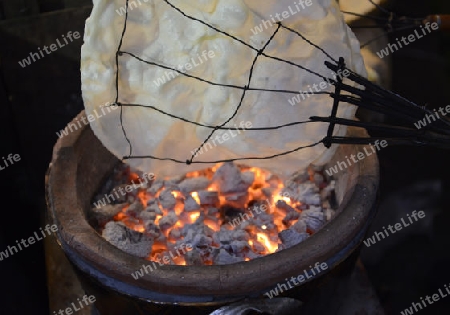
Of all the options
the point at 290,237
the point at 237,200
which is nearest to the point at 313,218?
the point at 290,237

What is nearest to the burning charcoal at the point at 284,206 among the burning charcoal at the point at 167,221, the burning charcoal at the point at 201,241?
the burning charcoal at the point at 201,241

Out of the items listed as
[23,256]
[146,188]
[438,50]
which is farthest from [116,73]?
[438,50]

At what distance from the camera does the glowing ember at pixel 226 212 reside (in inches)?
94.7

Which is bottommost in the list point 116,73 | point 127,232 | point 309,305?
point 309,305

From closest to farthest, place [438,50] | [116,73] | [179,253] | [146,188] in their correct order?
[116,73] → [179,253] → [146,188] → [438,50]

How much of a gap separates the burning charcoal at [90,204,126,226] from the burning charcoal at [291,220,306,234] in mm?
869

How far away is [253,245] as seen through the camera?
2.44m

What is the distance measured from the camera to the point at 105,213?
259 cm

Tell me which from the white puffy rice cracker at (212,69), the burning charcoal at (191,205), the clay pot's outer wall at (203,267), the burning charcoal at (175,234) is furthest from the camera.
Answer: the burning charcoal at (191,205)

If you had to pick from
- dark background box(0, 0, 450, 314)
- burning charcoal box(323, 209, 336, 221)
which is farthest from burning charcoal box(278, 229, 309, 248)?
dark background box(0, 0, 450, 314)

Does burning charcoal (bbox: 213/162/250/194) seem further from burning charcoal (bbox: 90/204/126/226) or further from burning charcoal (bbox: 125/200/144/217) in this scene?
burning charcoal (bbox: 90/204/126/226)

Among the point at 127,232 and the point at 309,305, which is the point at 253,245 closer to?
the point at 309,305

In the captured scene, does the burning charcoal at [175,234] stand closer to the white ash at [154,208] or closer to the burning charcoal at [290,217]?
the white ash at [154,208]

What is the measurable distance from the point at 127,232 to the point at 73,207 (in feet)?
0.96
